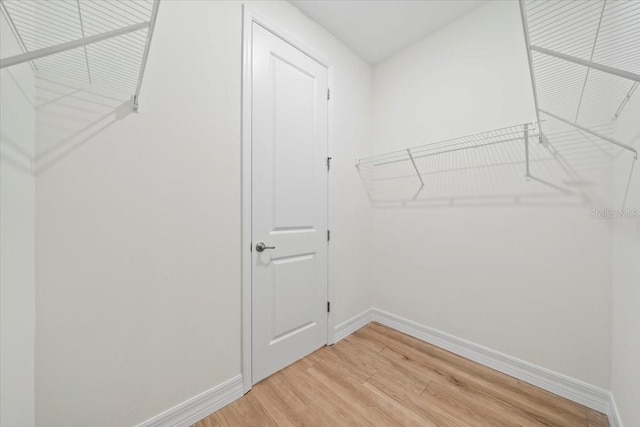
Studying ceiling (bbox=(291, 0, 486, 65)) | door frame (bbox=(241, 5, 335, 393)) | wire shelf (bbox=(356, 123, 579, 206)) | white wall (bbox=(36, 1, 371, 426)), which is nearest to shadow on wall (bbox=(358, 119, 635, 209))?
wire shelf (bbox=(356, 123, 579, 206))

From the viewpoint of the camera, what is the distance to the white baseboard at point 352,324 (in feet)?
7.00

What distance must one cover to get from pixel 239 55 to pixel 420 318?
8.07ft

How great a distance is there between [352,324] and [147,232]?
1849mm

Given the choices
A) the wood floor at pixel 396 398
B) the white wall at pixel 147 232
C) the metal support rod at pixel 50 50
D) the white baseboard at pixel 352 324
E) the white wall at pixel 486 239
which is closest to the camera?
the metal support rod at pixel 50 50

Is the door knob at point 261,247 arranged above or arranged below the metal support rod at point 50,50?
below

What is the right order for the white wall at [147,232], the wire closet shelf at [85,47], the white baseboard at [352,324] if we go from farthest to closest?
the white baseboard at [352,324] < the white wall at [147,232] < the wire closet shelf at [85,47]

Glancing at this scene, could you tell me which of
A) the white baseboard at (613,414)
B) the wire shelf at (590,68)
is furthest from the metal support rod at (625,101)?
the white baseboard at (613,414)

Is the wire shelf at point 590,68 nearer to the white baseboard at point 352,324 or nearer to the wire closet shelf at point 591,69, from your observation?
the wire closet shelf at point 591,69

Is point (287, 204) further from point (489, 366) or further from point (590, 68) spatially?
point (489, 366)

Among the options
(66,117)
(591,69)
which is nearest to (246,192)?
(66,117)

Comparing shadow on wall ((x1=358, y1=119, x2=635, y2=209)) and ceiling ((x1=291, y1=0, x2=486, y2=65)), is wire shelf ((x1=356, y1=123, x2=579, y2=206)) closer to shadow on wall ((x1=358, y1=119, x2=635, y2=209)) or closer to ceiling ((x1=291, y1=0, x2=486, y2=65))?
shadow on wall ((x1=358, y1=119, x2=635, y2=209))

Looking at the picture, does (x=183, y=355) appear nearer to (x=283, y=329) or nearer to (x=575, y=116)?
(x=283, y=329)

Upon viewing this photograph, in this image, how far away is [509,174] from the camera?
1.70 meters

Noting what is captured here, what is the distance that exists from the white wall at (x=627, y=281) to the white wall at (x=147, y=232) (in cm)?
192
